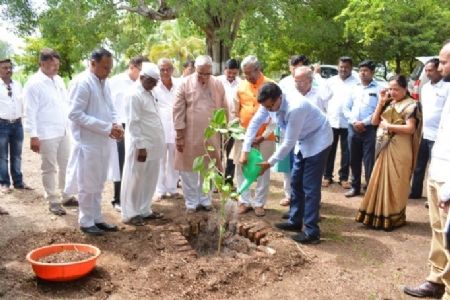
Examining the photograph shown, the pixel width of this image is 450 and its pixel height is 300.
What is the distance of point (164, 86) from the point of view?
6.04 meters

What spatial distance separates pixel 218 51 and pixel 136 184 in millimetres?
13824

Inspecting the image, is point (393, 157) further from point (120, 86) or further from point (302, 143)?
point (120, 86)

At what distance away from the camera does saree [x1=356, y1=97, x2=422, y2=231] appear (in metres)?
5.09

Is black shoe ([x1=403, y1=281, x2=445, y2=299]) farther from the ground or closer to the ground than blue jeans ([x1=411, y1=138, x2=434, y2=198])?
closer to the ground

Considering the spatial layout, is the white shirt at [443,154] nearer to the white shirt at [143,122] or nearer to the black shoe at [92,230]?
the white shirt at [143,122]

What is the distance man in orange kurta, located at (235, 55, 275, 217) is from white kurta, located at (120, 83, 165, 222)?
1064 millimetres

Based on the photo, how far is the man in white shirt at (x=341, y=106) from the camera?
22.7 ft

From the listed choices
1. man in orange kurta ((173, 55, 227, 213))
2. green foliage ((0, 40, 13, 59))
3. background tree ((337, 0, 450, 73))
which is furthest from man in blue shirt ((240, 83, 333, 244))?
background tree ((337, 0, 450, 73))

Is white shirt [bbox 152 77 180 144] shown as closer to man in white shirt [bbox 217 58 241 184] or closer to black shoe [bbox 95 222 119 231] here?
man in white shirt [bbox 217 58 241 184]

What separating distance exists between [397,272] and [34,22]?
18982mm

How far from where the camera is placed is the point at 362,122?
20.1 feet

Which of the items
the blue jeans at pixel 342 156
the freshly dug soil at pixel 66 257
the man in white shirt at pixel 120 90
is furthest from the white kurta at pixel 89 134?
the blue jeans at pixel 342 156

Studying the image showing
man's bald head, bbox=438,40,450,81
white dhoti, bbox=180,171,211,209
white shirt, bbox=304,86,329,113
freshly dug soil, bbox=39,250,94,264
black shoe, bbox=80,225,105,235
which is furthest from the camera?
white shirt, bbox=304,86,329,113

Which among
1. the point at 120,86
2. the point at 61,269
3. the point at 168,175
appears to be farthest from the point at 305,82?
the point at 61,269
